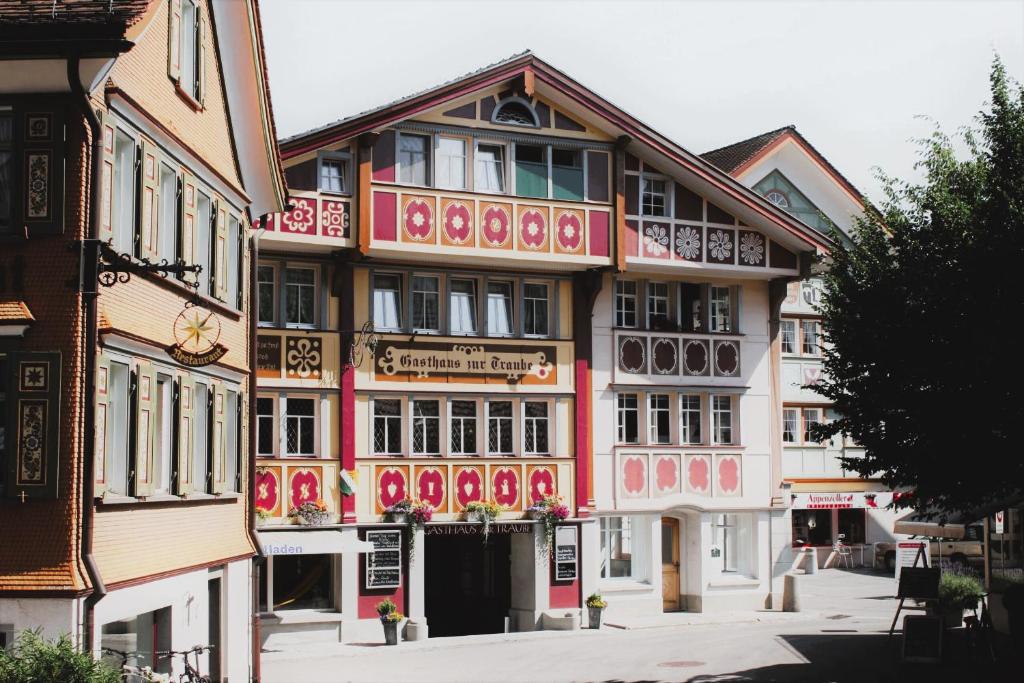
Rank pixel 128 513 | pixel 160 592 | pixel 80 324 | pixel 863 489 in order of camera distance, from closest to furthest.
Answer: pixel 80 324 < pixel 128 513 < pixel 160 592 < pixel 863 489

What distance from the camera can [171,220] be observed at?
718 inches

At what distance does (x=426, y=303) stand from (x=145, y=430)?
15175 millimetres

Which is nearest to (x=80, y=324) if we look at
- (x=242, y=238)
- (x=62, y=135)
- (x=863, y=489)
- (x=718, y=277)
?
(x=62, y=135)

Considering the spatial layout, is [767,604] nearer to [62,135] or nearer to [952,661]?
[952,661]

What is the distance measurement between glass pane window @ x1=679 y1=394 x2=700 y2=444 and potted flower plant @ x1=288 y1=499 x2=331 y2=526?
905cm

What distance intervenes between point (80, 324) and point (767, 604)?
950 inches

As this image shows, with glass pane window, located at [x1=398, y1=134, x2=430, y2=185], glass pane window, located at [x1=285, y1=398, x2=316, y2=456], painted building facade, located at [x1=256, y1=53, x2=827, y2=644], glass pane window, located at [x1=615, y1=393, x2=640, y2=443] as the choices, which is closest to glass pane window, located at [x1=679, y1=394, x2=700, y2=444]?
painted building facade, located at [x1=256, y1=53, x2=827, y2=644]

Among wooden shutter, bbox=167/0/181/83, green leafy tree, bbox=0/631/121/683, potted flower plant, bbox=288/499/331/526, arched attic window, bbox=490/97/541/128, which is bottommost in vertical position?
green leafy tree, bbox=0/631/121/683

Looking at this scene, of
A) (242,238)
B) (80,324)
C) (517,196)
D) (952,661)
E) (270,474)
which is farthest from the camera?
(517,196)

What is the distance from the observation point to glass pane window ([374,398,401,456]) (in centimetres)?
3116

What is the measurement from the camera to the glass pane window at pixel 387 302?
3128 cm

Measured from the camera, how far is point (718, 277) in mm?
34938

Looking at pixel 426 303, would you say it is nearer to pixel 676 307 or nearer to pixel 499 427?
pixel 499 427

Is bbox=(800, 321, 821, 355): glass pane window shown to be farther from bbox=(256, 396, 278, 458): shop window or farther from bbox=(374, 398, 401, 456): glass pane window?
bbox=(256, 396, 278, 458): shop window
